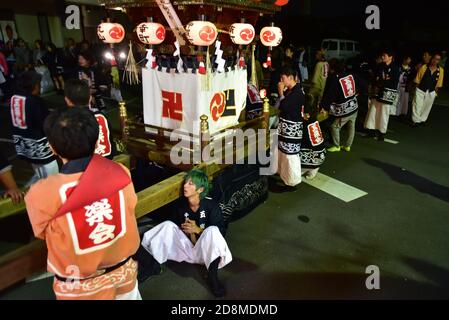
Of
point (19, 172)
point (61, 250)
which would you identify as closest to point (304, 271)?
point (61, 250)

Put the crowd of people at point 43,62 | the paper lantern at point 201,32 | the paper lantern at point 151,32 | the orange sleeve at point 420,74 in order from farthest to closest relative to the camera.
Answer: the crowd of people at point 43,62 < the orange sleeve at point 420,74 < the paper lantern at point 151,32 < the paper lantern at point 201,32

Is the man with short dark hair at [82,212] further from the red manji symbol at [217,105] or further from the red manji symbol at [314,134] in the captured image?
the red manji symbol at [314,134]

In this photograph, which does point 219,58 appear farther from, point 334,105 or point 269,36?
point 334,105

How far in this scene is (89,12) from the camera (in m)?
19.1

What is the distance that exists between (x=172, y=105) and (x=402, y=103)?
8307 millimetres

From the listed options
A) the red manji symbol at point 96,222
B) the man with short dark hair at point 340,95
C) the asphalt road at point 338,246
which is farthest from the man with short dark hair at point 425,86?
the red manji symbol at point 96,222

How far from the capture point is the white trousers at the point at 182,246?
3486 mm

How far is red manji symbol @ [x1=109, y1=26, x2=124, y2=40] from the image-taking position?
600 cm

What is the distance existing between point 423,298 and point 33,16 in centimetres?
1993

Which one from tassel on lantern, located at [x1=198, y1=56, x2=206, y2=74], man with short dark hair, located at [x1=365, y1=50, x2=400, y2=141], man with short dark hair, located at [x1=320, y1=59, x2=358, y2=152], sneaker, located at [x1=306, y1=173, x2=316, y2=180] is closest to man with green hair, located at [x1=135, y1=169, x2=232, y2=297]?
tassel on lantern, located at [x1=198, y1=56, x2=206, y2=74]

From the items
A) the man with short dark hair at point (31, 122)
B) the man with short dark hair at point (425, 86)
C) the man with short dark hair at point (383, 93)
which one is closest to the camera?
the man with short dark hair at point (31, 122)

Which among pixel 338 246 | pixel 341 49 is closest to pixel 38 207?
pixel 338 246

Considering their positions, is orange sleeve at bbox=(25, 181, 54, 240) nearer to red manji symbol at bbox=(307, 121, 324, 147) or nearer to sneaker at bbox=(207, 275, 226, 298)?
sneaker at bbox=(207, 275, 226, 298)

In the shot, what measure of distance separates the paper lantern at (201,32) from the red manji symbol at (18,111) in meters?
2.39
